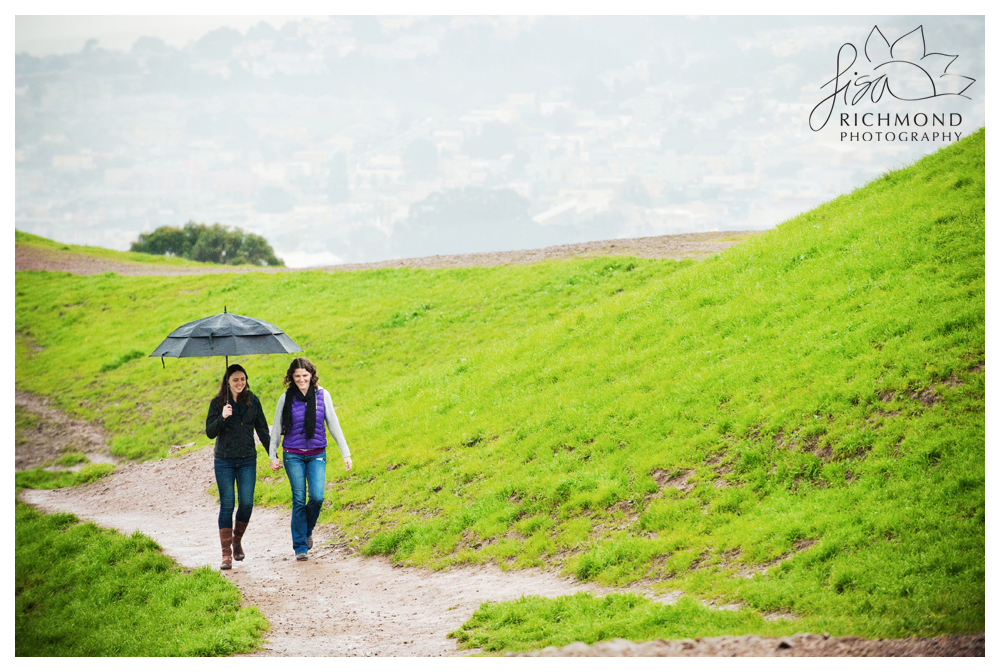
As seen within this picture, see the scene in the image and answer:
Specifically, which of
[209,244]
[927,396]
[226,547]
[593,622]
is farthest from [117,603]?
[209,244]

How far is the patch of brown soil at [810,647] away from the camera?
714cm

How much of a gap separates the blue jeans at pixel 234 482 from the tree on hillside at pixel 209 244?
185 feet

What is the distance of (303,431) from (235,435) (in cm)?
101

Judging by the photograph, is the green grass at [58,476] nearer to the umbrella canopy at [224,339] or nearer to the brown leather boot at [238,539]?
the brown leather boot at [238,539]

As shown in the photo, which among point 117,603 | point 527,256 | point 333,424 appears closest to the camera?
point 117,603

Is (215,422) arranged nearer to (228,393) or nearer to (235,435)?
(235,435)

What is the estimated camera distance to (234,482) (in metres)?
11.3

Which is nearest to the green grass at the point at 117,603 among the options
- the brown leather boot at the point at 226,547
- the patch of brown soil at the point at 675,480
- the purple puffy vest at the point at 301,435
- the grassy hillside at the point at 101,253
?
the brown leather boot at the point at 226,547

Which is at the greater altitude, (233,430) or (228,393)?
(228,393)

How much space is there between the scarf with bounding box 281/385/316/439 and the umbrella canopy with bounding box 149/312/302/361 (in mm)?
712

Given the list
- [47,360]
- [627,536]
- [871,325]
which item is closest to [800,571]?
[627,536]

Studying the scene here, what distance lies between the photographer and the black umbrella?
10820 millimetres

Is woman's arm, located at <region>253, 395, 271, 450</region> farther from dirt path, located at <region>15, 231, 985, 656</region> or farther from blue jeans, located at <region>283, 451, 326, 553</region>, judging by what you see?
dirt path, located at <region>15, 231, 985, 656</region>

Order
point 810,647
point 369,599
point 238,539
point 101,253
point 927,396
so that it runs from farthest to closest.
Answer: point 101,253 → point 238,539 → point 927,396 → point 369,599 → point 810,647
